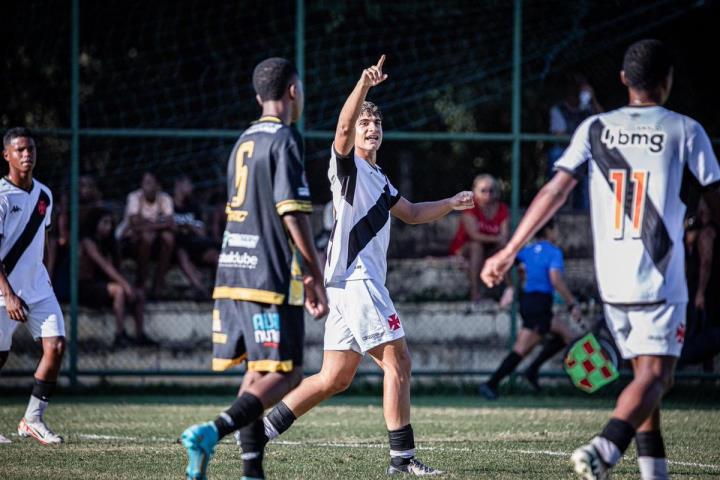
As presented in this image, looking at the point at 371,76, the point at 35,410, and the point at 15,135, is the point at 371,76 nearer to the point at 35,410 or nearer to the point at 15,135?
the point at 15,135

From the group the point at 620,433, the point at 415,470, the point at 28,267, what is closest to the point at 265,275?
the point at 415,470

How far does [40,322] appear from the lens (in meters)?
9.12

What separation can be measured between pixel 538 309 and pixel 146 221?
5.10m

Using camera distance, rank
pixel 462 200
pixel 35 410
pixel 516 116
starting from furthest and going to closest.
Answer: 1. pixel 516 116
2. pixel 35 410
3. pixel 462 200

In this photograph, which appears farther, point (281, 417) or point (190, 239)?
point (190, 239)

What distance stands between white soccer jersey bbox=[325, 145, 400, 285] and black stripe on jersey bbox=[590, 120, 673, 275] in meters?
1.87

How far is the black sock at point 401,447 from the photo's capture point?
23.3 feet

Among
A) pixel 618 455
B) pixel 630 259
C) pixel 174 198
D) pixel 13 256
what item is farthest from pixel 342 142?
pixel 174 198

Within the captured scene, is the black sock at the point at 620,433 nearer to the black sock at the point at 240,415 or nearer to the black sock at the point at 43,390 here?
the black sock at the point at 240,415

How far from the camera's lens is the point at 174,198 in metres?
15.3

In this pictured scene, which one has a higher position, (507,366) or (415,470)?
(415,470)

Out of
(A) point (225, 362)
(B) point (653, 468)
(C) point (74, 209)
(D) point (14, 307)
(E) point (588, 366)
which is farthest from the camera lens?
(C) point (74, 209)

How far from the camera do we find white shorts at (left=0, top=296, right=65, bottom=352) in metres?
9.02

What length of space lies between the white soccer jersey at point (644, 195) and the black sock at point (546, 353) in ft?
24.9
